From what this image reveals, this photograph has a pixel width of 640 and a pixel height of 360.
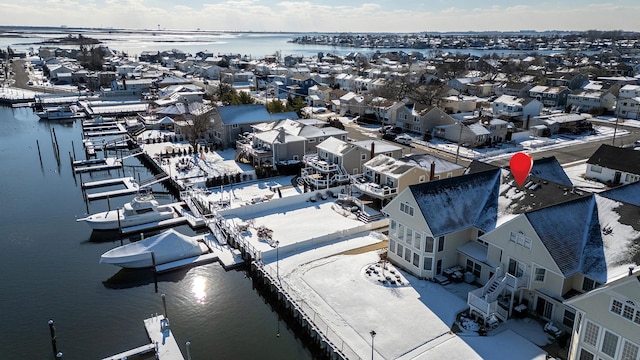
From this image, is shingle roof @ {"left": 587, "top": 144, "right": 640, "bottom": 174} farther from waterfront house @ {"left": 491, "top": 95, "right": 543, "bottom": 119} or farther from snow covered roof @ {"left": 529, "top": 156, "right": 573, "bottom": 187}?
waterfront house @ {"left": 491, "top": 95, "right": 543, "bottom": 119}

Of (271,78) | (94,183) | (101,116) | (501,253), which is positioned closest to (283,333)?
(501,253)

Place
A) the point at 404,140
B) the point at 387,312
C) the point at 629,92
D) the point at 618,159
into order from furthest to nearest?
the point at 629,92, the point at 404,140, the point at 618,159, the point at 387,312

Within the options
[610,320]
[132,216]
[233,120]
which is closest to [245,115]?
[233,120]

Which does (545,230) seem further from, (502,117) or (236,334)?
A: (502,117)

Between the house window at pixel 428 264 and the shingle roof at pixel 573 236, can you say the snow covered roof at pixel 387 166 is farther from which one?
the shingle roof at pixel 573 236

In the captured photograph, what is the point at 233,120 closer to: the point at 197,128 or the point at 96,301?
the point at 197,128

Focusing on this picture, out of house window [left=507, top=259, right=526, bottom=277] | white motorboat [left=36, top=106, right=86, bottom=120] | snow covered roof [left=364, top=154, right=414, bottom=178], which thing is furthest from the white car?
white motorboat [left=36, top=106, right=86, bottom=120]

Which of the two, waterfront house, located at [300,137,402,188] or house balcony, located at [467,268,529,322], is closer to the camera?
house balcony, located at [467,268,529,322]
